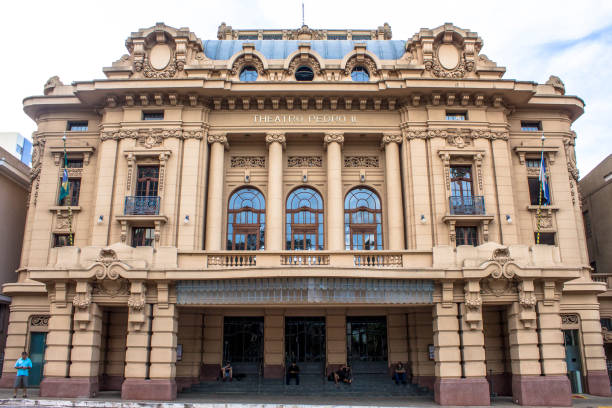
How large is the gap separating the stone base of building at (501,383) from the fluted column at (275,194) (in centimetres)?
1315

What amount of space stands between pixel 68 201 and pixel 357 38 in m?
25.3

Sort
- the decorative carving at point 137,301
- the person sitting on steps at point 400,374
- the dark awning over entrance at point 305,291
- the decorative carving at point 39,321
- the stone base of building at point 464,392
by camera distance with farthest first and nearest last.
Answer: the decorative carving at point 39,321
the person sitting on steps at point 400,374
the decorative carving at point 137,301
the dark awning over entrance at point 305,291
the stone base of building at point 464,392

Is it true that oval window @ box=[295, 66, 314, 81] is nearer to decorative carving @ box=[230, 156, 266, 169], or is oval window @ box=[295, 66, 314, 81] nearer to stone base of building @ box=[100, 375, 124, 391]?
decorative carving @ box=[230, 156, 266, 169]

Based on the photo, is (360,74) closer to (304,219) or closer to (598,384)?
(304,219)

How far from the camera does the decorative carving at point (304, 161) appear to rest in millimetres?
31122

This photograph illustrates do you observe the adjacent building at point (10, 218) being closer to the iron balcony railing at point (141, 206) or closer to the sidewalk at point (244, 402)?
the sidewalk at point (244, 402)

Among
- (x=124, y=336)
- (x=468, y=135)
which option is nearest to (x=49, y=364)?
(x=124, y=336)

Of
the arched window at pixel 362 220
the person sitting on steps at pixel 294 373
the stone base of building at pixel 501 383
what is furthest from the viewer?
the arched window at pixel 362 220

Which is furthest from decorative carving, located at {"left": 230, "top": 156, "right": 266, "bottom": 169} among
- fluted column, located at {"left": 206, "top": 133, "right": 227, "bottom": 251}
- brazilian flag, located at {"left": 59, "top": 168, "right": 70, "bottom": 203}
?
brazilian flag, located at {"left": 59, "top": 168, "right": 70, "bottom": 203}

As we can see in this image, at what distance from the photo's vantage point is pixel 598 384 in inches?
1044

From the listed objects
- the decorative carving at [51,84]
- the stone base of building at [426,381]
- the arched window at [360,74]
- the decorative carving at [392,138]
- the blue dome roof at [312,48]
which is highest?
the blue dome roof at [312,48]

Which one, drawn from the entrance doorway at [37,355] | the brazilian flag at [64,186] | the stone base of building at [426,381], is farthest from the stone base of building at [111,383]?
the stone base of building at [426,381]

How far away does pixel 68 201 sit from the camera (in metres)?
29.5

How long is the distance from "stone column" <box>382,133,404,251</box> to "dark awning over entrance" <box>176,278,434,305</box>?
5.64 metres
